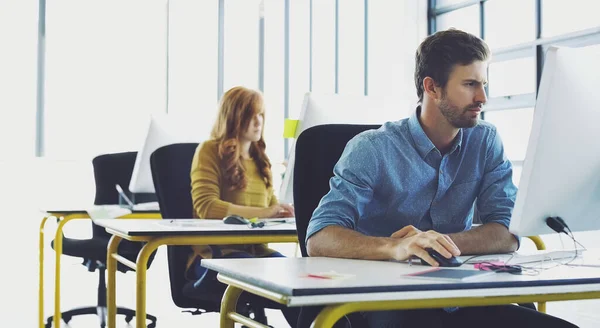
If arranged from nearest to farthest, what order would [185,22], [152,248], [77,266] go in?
[152,248], [77,266], [185,22]

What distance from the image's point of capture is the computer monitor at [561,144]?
137cm

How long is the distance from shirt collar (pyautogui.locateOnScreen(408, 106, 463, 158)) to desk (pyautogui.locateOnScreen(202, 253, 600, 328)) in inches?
18.6

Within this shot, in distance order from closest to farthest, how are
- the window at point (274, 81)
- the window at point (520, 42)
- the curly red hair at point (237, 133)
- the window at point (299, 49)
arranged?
the curly red hair at point (237, 133) → the window at point (520, 42) → the window at point (274, 81) → the window at point (299, 49)

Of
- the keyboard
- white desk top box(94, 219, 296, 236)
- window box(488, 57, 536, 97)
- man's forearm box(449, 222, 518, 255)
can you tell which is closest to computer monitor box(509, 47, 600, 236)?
the keyboard

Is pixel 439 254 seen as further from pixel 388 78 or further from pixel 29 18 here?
pixel 388 78

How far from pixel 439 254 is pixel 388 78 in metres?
6.09

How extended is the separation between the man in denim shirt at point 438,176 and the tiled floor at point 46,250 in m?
2.84

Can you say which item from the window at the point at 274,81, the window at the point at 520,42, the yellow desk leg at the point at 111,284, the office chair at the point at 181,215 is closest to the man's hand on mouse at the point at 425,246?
the office chair at the point at 181,215

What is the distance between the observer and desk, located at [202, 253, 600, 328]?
1092 millimetres

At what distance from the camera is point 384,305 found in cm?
113

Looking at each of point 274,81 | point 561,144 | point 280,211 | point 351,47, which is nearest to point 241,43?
point 274,81

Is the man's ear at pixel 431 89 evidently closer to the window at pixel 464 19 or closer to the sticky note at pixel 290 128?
the sticky note at pixel 290 128

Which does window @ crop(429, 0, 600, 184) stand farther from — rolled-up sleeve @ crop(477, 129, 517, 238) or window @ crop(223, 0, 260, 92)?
rolled-up sleeve @ crop(477, 129, 517, 238)

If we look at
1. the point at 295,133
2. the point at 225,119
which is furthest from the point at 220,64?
the point at 295,133
